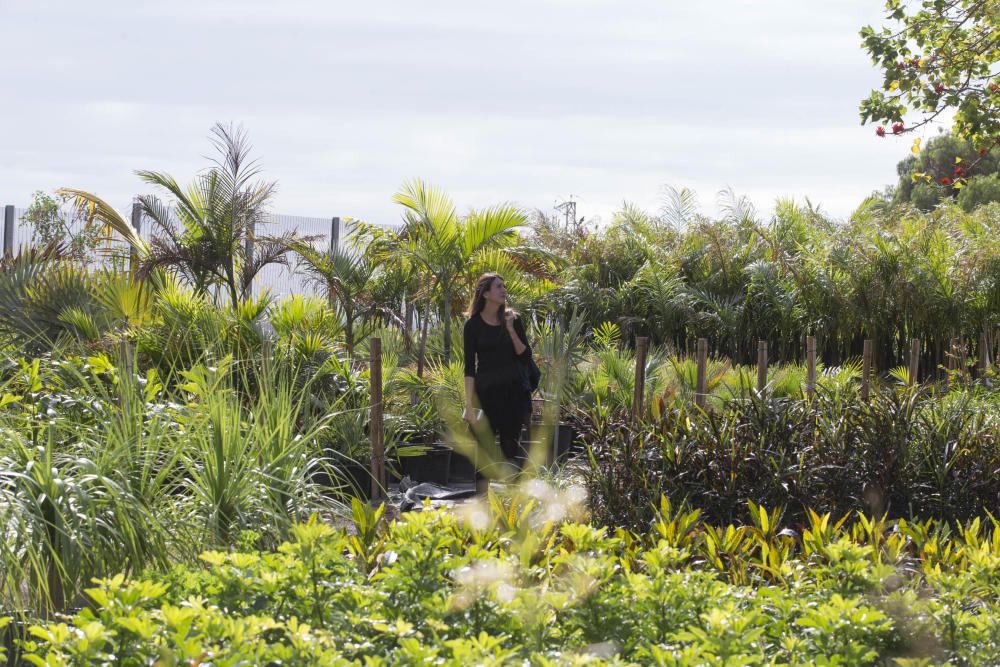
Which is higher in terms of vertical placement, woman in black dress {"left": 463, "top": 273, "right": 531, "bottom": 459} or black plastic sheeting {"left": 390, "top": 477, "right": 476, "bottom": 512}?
woman in black dress {"left": 463, "top": 273, "right": 531, "bottom": 459}

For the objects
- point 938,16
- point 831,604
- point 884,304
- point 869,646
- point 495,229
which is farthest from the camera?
point 884,304

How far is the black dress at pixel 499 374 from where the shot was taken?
20.6 ft

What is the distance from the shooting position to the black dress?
6293 millimetres

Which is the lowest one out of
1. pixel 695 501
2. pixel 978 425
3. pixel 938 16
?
pixel 695 501

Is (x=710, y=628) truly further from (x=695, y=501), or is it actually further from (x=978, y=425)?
(x=978, y=425)

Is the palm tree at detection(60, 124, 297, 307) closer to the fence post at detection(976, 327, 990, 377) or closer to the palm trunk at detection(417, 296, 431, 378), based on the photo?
the palm trunk at detection(417, 296, 431, 378)

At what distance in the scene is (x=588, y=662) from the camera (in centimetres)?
200

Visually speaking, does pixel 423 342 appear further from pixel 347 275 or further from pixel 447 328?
pixel 347 275

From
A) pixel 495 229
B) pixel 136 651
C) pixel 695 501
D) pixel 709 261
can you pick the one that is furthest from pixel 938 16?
pixel 136 651

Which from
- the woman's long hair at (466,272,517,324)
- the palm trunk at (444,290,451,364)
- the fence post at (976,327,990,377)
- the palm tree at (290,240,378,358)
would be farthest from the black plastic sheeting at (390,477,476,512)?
the fence post at (976,327,990,377)

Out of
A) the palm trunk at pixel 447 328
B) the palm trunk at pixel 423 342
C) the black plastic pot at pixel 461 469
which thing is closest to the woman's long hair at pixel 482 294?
the black plastic pot at pixel 461 469

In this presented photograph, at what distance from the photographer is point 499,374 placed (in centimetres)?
629

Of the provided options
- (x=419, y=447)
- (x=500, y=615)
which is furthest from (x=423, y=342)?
(x=500, y=615)

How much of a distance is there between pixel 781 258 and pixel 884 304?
1.82m
